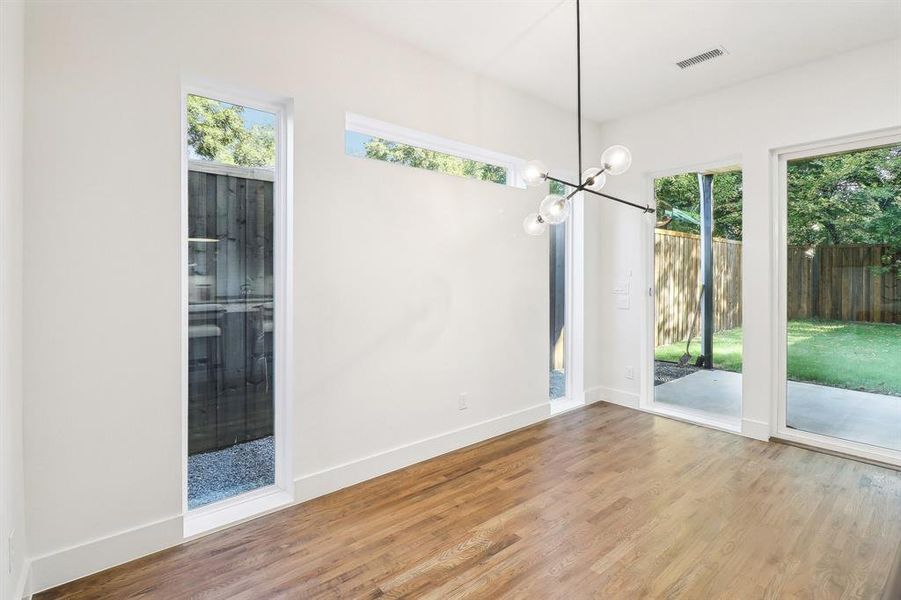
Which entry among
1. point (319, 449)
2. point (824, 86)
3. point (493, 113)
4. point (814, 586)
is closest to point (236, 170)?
point (319, 449)

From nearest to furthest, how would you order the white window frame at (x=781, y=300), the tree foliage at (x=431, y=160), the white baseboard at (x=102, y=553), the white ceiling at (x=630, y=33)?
the white baseboard at (x=102, y=553) < the white ceiling at (x=630, y=33) < the tree foliage at (x=431, y=160) < the white window frame at (x=781, y=300)

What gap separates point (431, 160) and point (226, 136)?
1.43 m

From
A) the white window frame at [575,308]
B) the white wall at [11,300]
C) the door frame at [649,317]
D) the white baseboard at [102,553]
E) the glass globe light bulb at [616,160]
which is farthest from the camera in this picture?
the white window frame at [575,308]

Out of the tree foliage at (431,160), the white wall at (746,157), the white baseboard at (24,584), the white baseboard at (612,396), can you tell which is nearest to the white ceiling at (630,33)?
the white wall at (746,157)

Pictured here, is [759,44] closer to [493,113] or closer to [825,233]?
[825,233]

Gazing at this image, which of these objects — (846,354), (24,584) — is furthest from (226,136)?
(846,354)

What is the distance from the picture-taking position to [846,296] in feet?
11.4

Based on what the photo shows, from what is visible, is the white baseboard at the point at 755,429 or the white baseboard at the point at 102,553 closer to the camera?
the white baseboard at the point at 102,553

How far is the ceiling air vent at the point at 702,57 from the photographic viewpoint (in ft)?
10.7

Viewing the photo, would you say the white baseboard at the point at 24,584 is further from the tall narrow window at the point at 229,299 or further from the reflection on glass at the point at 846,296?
the reflection on glass at the point at 846,296

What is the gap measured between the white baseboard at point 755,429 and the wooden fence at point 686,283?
2.65ft

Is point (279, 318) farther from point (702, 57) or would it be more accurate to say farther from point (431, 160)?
point (702, 57)

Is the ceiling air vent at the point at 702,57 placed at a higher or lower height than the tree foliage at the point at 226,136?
higher

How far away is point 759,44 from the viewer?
316cm
